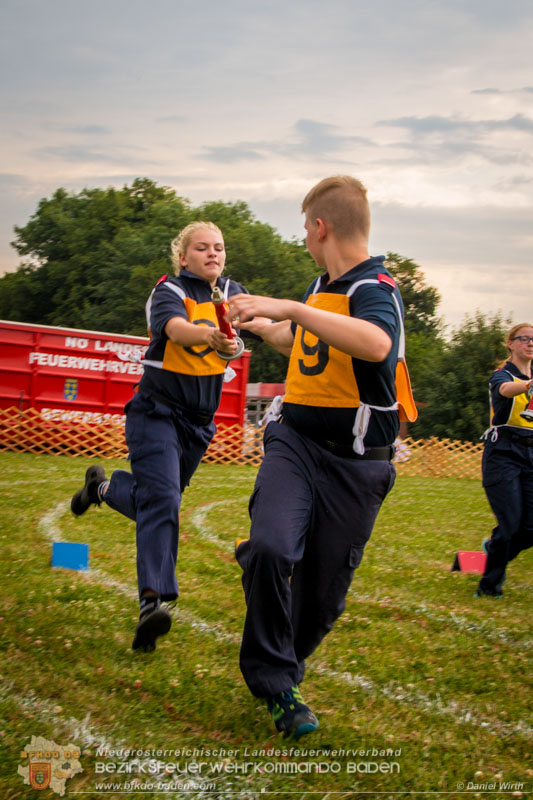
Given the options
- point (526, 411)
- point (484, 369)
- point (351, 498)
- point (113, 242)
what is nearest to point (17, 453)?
point (526, 411)

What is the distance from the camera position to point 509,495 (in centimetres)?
613

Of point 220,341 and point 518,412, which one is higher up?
point 220,341

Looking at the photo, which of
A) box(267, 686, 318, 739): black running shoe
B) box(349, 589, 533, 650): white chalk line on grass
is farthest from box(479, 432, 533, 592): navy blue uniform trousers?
box(267, 686, 318, 739): black running shoe

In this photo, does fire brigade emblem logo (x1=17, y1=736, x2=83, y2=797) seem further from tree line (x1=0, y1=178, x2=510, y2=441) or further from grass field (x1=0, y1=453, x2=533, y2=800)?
tree line (x1=0, y1=178, x2=510, y2=441)

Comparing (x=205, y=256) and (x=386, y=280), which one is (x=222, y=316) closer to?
(x=386, y=280)

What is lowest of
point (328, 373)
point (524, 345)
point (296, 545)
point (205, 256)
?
point (296, 545)

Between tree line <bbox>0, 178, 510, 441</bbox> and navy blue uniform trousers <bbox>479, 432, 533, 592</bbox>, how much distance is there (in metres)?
24.5

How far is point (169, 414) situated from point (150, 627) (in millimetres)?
1128

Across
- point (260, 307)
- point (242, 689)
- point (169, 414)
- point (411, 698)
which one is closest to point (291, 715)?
point (242, 689)

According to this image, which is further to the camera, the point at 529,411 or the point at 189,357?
the point at 529,411

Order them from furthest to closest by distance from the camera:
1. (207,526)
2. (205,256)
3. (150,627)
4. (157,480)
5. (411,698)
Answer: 1. (207,526)
2. (205,256)
3. (157,480)
4. (150,627)
5. (411,698)

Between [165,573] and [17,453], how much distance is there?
13.9 meters

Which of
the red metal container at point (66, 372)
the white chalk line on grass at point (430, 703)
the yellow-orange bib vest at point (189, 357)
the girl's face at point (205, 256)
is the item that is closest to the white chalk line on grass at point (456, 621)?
the white chalk line on grass at point (430, 703)

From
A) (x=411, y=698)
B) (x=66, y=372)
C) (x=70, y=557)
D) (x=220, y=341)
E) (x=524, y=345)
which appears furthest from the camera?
(x=66, y=372)
